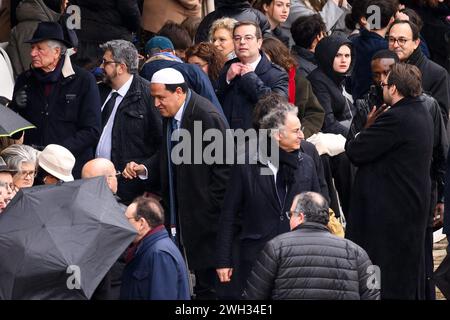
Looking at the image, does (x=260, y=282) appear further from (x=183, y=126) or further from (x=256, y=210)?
(x=183, y=126)

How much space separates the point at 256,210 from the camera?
42.9 ft

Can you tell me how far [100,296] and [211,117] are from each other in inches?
103

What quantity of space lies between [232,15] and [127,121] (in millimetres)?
2613

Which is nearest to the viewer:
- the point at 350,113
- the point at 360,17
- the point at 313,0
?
the point at 350,113

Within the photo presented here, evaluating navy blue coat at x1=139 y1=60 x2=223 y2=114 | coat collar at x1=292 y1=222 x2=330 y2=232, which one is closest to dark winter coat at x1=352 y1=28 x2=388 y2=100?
navy blue coat at x1=139 y1=60 x2=223 y2=114

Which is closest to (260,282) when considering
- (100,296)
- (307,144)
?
(100,296)

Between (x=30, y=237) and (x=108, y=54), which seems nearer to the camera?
(x=30, y=237)

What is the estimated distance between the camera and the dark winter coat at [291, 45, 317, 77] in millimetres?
16953

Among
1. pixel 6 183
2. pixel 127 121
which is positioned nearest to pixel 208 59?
pixel 127 121

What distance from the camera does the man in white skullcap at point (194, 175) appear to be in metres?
13.9

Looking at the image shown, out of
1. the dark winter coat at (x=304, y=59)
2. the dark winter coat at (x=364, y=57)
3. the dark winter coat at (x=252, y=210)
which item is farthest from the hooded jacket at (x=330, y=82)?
the dark winter coat at (x=252, y=210)

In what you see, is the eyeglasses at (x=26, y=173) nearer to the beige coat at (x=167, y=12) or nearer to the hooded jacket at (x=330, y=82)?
the hooded jacket at (x=330, y=82)

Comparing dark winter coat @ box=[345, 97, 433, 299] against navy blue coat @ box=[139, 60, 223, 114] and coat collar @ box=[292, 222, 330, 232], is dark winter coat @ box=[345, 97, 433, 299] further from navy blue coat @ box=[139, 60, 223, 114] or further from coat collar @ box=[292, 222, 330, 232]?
coat collar @ box=[292, 222, 330, 232]

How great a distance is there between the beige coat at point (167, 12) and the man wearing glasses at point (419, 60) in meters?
3.16
